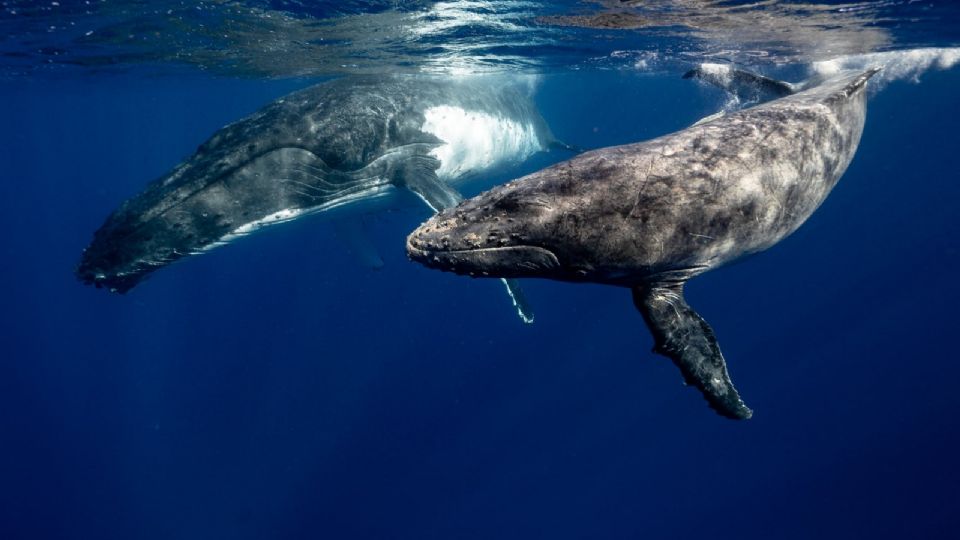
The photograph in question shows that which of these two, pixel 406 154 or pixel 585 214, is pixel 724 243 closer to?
pixel 585 214

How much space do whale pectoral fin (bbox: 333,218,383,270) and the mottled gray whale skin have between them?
1187cm

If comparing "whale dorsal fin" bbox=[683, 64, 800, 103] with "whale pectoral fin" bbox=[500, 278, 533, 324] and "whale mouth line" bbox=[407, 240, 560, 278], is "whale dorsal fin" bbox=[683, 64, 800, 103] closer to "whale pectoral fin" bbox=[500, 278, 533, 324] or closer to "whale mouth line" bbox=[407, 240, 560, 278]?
"whale pectoral fin" bbox=[500, 278, 533, 324]

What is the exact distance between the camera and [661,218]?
3949 millimetres

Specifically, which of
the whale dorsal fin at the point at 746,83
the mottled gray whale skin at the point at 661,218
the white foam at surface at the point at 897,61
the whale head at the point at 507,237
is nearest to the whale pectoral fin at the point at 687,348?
the mottled gray whale skin at the point at 661,218

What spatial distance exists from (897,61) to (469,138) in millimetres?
23950

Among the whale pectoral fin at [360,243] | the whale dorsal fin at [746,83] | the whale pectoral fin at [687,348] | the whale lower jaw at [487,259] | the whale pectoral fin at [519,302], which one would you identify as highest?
the whale dorsal fin at [746,83]

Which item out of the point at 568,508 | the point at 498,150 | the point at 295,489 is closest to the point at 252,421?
the point at 295,489

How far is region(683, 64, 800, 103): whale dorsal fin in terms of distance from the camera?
7.83m

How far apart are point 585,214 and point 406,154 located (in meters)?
6.08

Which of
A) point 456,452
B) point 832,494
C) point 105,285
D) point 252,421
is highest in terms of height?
point 105,285

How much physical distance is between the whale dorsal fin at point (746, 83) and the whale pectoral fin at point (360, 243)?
32.1ft

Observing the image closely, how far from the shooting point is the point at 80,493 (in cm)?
3247

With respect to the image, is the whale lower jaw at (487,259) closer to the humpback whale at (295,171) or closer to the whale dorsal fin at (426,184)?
the humpback whale at (295,171)

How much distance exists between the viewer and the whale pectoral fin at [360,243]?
15.4 meters
